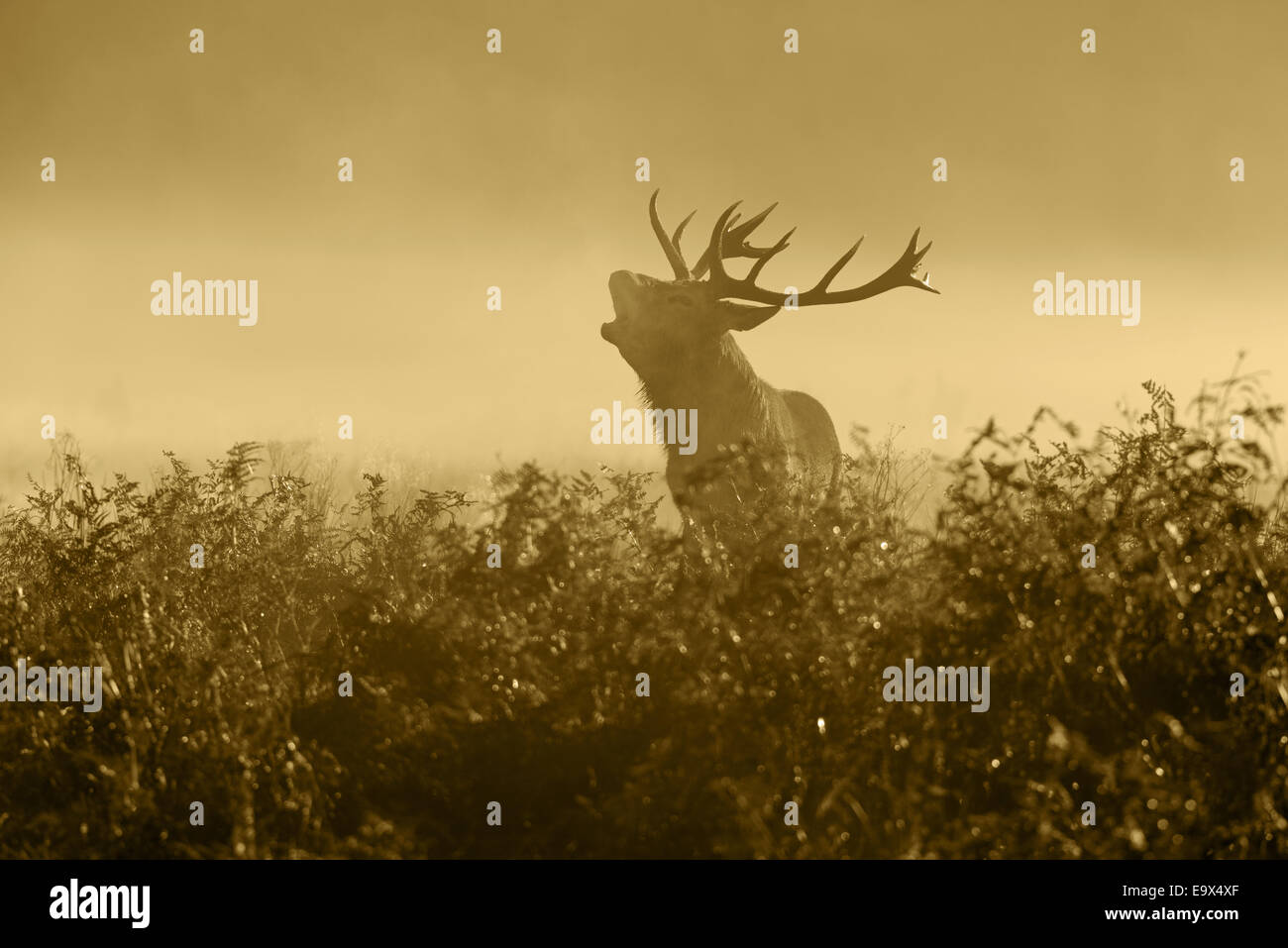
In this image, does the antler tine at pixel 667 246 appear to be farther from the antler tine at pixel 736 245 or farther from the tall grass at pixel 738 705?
Answer: the tall grass at pixel 738 705

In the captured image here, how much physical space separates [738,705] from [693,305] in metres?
5.26

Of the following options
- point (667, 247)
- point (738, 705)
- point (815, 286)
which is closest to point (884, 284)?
point (815, 286)

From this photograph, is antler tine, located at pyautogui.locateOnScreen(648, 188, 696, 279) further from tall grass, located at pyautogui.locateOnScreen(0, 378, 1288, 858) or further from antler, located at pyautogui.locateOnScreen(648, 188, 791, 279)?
tall grass, located at pyautogui.locateOnScreen(0, 378, 1288, 858)

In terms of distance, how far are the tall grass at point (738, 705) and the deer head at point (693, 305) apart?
361 cm

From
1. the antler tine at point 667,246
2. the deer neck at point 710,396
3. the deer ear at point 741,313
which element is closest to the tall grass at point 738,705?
the deer neck at point 710,396

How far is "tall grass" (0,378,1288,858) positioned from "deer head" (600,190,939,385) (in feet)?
11.8

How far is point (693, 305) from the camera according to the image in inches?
360

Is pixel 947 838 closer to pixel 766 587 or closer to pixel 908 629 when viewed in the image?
pixel 908 629

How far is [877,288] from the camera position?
31.2 feet

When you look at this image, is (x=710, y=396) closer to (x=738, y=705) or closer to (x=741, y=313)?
(x=741, y=313)

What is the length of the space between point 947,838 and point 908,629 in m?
1.00

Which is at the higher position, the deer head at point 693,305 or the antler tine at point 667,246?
the antler tine at point 667,246

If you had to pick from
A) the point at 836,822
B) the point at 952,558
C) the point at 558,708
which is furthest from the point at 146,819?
the point at 952,558

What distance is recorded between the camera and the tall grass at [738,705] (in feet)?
13.7
